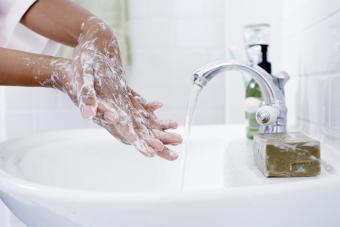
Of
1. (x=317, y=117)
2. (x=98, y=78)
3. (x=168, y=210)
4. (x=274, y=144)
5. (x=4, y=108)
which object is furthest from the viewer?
(x=4, y=108)

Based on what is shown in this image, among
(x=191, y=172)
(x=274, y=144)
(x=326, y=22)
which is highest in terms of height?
(x=326, y=22)

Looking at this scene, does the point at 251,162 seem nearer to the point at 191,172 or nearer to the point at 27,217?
the point at 191,172

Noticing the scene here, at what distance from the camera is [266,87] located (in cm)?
66

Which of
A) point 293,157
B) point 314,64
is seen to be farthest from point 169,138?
point 314,64

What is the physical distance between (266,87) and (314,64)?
0.39 ft

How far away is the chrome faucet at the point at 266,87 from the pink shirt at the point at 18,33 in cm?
38

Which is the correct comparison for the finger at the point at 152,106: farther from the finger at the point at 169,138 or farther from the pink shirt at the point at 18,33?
the pink shirt at the point at 18,33

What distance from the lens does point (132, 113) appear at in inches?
Result: 24.6

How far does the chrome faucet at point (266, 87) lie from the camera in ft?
2.01

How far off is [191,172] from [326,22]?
0.34m

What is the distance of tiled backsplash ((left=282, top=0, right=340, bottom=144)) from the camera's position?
613 mm

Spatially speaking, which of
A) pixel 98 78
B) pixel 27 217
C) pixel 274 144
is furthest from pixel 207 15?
pixel 27 217

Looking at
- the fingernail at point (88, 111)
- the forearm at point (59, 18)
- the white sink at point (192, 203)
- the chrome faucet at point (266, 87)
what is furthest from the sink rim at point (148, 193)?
the forearm at point (59, 18)

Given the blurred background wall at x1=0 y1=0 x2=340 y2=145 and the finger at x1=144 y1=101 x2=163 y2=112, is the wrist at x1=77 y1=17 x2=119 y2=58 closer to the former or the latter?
the finger at x1=144 y1=101 x2=163 y2=112
